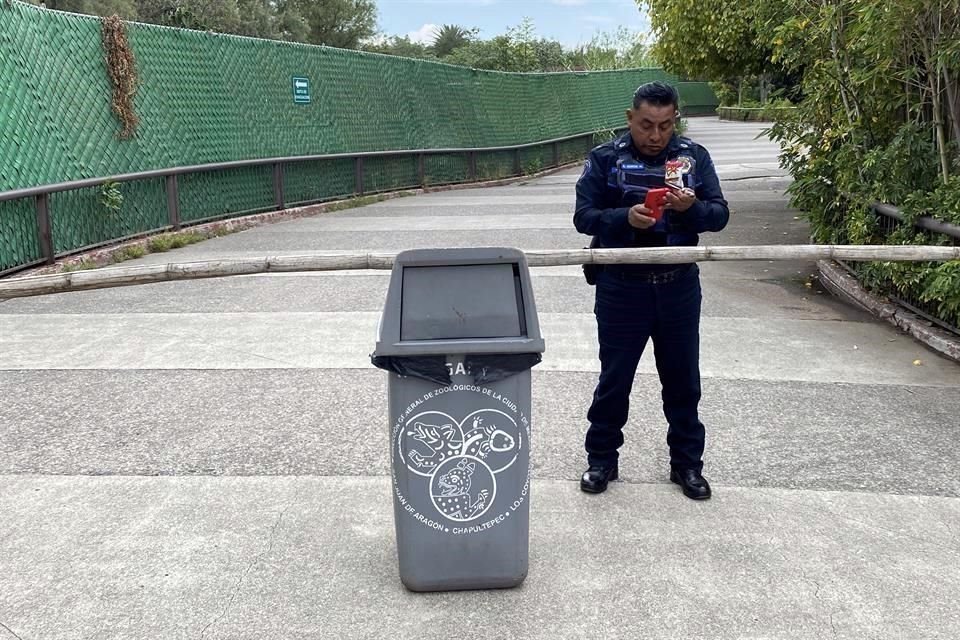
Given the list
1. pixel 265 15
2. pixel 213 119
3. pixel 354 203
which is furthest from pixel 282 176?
pixel 265 15

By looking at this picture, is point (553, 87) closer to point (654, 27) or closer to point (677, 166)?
point (654, 27)

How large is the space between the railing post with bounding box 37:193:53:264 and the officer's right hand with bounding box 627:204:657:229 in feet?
25.3

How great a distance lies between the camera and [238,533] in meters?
4.10

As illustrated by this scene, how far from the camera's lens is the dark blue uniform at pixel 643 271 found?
4016 millimetres

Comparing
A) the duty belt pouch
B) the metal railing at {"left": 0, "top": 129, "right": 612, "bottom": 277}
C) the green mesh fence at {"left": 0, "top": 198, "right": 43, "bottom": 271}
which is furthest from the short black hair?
the green mesh fence at {"left": 0, "top": 198, "right": 43, "bottom": 271}

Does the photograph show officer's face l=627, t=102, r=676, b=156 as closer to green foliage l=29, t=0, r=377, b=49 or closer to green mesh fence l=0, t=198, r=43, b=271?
green mesh fence l=0, t=198, r=43, b=271

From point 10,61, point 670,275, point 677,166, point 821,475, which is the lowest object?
point 821,475

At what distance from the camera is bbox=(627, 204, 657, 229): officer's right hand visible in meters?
3.80

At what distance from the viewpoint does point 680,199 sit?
3791 mm

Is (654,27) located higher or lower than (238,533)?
higher

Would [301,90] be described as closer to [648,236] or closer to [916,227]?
[916,227]

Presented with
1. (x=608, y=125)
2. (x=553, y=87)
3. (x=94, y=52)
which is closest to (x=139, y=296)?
(x=94, y=52)

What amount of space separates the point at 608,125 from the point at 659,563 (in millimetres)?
A: 26266

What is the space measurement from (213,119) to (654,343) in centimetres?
1052
